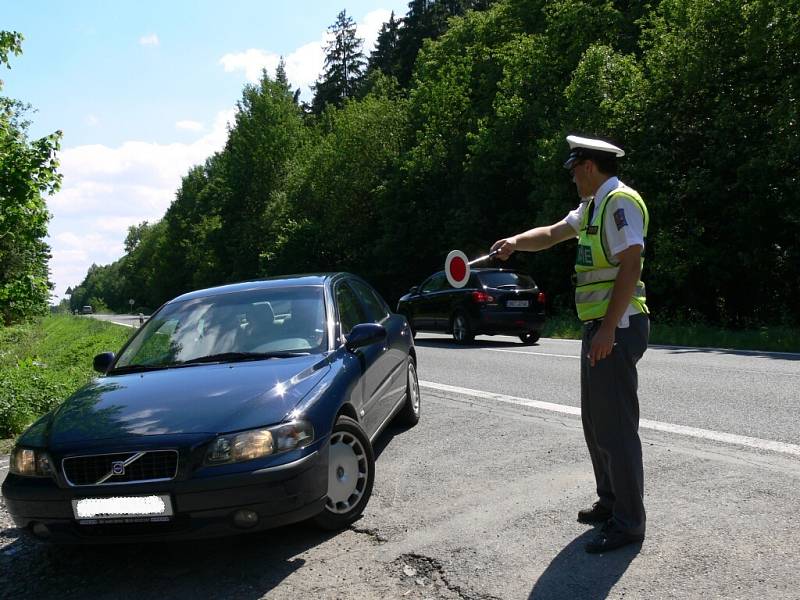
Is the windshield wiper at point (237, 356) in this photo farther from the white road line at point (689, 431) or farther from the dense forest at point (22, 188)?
the dense forest at point (22, 188)

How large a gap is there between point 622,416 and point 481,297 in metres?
11.7

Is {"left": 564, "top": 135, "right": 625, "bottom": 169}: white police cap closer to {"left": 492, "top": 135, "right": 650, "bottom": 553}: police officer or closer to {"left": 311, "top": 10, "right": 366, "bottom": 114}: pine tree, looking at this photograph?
{"left": 492, "top": 135, "right": 650, "bottom": 553}: police officer

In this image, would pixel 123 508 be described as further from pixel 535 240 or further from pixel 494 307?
pixel 494 307

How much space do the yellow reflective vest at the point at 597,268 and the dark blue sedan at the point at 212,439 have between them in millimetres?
1497

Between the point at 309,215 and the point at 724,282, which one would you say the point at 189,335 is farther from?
the point at 309,215

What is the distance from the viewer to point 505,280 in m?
15.5

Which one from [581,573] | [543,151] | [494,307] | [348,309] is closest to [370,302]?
[348,309]

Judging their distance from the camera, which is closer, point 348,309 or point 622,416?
point 622,416

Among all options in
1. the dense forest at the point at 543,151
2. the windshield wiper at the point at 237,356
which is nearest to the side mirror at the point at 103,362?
the windshield wiper at the point at 237,356

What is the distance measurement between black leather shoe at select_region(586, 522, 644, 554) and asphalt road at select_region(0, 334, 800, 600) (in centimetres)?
4

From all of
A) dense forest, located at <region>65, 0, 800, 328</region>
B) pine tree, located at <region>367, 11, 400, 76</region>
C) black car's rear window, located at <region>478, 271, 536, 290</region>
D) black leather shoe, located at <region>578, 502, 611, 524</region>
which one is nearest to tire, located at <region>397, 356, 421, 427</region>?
black leather shoe, located at <region>578, 502, 611, 524</region>

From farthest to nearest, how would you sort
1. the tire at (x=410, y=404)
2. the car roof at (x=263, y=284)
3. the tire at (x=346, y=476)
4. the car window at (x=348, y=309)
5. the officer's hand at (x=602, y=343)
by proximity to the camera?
the tire at (x=410, y=404) → the car roof at (x=263, y=284) → the car window at (x=348, y=309) → the tire at (x=346, y=476) → the officer's hand at (x=602, y=343)

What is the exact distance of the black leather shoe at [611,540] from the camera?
357 centimetres

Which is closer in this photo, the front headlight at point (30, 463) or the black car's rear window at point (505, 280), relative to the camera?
the front headlight at point (30, 463)
